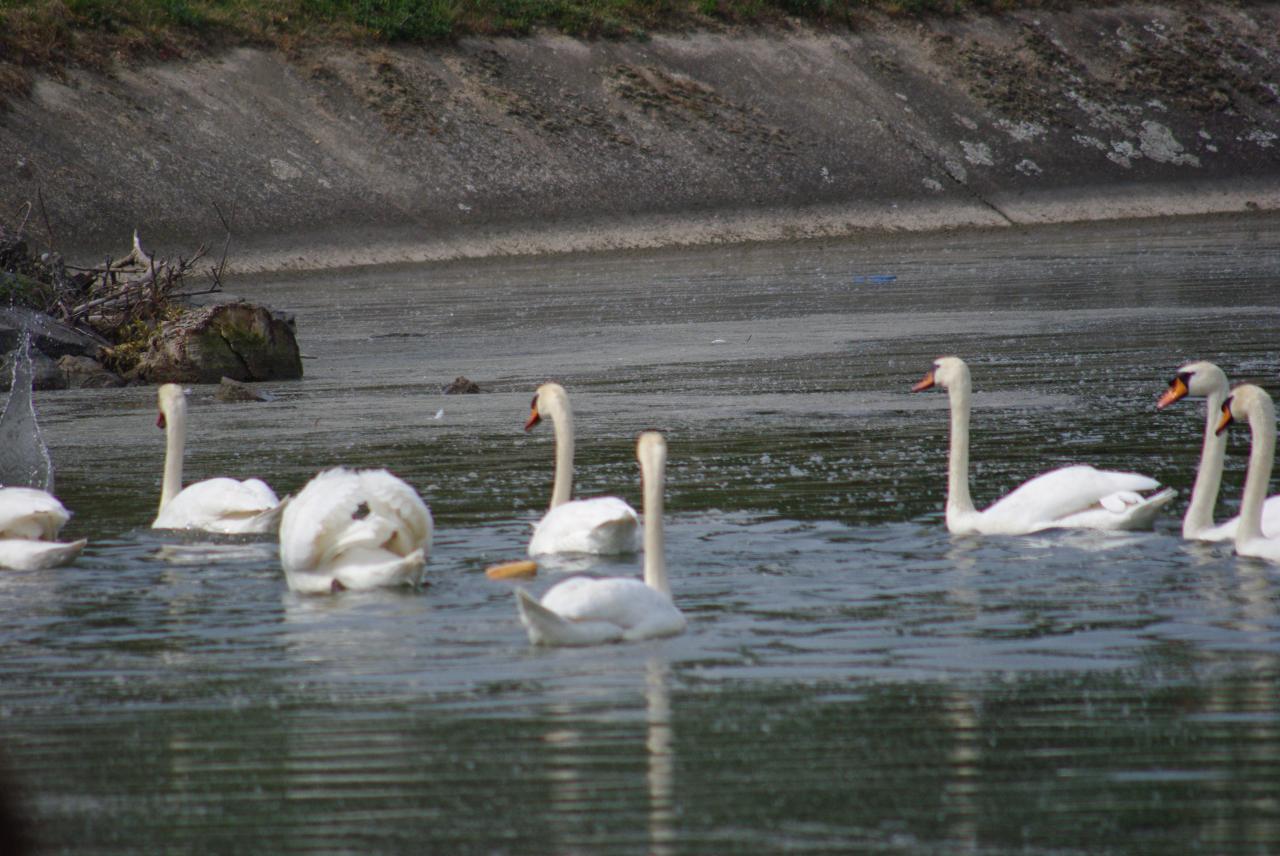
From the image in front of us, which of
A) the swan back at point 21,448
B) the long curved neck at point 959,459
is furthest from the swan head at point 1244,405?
the swan back at point 21,448

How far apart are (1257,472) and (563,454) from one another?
3359mm

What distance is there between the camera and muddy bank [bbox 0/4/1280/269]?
124ft

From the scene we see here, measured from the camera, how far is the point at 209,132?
39.1 metres

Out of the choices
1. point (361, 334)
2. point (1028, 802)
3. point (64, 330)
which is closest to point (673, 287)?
point (361, 334)

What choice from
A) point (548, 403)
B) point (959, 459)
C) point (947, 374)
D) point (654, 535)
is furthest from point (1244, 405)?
point (548, 403)

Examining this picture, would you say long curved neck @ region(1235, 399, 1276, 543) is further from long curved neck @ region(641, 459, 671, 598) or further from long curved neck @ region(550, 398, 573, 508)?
long curved neck @ region(550, 398, 573, 508)

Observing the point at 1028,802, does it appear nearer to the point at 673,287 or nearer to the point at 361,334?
the point at 361,334

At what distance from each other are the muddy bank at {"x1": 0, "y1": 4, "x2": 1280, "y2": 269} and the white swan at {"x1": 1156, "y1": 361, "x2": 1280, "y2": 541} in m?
28.2

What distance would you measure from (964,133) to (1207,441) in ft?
127

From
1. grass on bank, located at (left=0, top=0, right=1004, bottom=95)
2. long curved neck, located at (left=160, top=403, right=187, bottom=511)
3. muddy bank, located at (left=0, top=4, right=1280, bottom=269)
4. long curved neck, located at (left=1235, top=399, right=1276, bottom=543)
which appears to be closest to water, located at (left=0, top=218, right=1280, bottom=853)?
long curved neck, located at (left=1235, top=399, right=1276, bottom=543)

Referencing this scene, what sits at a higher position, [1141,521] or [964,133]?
[964,133]

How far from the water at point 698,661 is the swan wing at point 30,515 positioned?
35cm

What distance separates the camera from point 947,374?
10.5 m

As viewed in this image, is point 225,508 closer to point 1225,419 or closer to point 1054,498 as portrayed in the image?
point 1054,498
